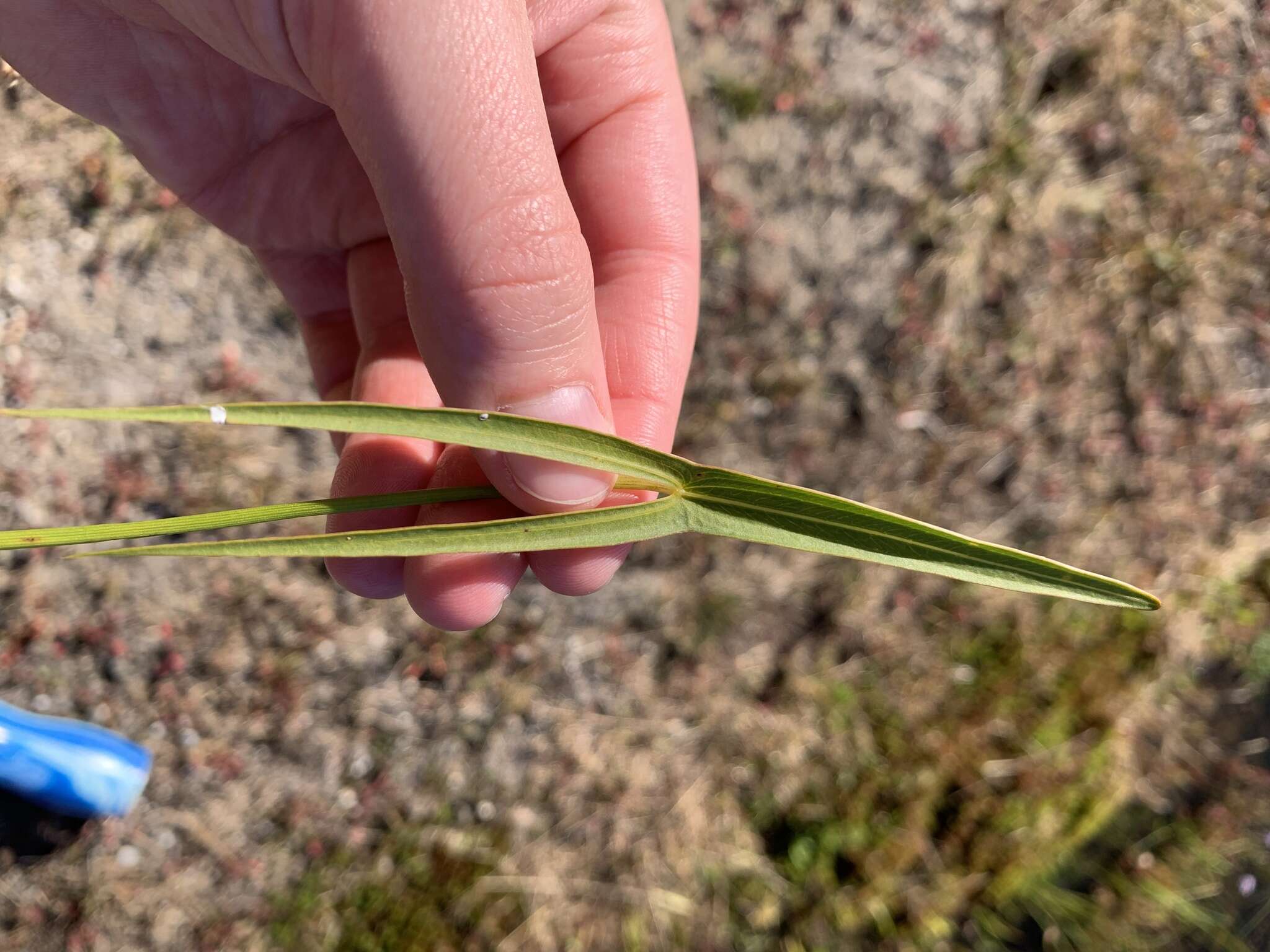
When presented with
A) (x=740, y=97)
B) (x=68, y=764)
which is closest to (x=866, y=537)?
(x=740, y=97)

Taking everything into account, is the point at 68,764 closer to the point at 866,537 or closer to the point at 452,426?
the point at 452,426

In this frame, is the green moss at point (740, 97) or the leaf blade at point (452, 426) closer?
the leaf blade at point (452, 426)

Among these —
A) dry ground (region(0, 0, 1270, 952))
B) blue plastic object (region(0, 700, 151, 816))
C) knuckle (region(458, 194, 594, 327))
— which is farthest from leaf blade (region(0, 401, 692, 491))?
blue plastic object (region(0, 700, 151, 816))

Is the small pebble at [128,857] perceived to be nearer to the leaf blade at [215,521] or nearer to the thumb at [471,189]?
the leaf blade at [215,521]

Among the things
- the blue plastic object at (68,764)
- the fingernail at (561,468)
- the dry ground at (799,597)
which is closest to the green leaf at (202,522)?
the fingernail at (561,468)

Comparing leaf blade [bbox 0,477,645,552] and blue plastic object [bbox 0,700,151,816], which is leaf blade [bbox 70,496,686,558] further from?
blue plastic object [bbox 0,700,151,816]

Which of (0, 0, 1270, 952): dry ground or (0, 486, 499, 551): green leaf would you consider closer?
(0, 486, 499, 551): green leaf

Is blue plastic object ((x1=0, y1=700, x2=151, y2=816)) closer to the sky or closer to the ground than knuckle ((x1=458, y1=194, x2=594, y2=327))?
closer to the ground

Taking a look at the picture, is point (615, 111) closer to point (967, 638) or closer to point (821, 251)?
point (821, 251)
